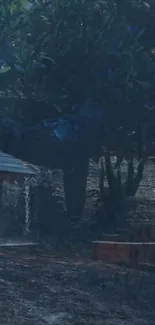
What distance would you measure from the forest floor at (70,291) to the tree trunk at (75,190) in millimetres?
7492

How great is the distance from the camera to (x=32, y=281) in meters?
11.2

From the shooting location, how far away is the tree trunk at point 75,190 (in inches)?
873

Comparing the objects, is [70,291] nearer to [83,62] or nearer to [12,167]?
[12,167]

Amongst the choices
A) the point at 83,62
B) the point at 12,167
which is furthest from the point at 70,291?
the point at 83,62

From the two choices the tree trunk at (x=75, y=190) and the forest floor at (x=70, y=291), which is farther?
the tree trunk at (x=75, y=190)

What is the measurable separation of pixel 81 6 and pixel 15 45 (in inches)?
68.6

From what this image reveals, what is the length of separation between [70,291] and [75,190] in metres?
11.5

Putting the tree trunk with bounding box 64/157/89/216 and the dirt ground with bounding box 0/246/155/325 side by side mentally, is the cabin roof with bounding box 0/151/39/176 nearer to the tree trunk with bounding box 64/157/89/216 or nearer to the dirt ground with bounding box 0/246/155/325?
the dirt ground with bounding box 0/246/155/325

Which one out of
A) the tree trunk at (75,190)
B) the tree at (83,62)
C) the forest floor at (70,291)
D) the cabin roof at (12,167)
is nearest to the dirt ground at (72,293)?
the forest floor at (70,291)

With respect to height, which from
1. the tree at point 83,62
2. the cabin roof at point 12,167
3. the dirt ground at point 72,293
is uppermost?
the tree at point 83,62

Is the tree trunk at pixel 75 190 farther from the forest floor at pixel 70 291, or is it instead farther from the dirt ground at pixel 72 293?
the dirt ground at pixel 72 293

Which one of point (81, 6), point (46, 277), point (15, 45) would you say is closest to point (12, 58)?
point (15, 45)

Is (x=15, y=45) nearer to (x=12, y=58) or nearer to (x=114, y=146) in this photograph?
(x=12, y=58)

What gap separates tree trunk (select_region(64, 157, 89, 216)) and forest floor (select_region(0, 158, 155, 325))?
7.49 meters
